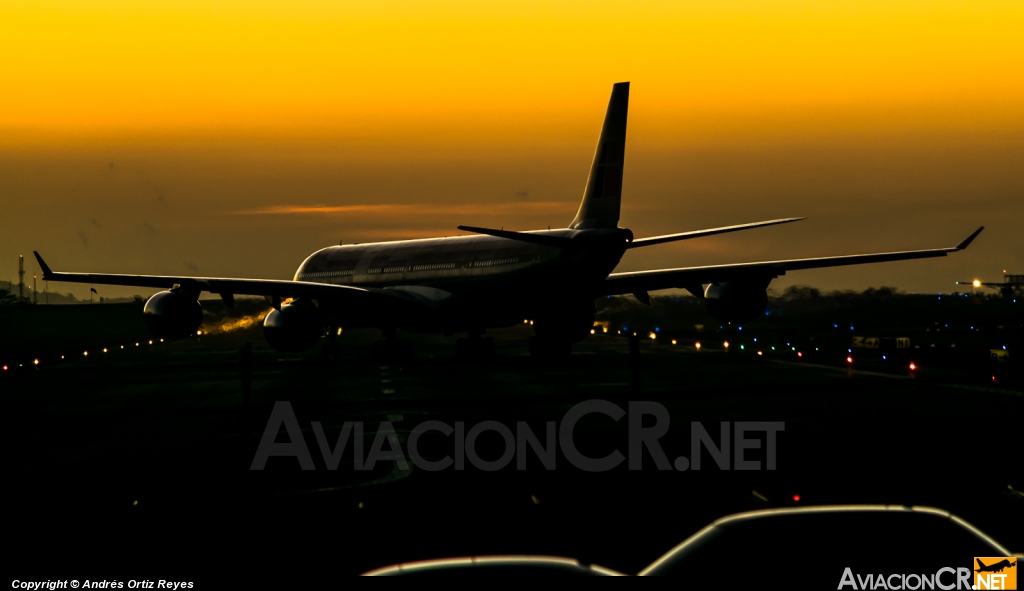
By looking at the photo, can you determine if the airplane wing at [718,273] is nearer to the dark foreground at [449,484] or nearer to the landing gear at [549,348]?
the landing gear at [549,348]

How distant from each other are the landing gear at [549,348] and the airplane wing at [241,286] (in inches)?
208

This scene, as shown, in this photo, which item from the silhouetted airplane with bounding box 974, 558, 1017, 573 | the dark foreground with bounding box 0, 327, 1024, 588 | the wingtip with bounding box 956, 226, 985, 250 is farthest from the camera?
the wingtip with bounding box 956, 226, 985, 250

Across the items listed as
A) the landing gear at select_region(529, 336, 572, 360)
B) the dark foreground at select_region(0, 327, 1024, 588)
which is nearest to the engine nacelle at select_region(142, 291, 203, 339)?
the landing gear at select_region(529, 336, 572, 360)

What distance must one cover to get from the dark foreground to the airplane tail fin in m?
14.6

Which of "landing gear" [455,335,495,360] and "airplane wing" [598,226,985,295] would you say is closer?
"airplane wing" [598,226,985,295]

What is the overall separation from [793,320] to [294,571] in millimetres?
78467

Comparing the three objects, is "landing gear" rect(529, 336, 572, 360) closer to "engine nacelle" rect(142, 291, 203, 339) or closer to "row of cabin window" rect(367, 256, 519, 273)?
"row of cabin window" rect(367, 256, 519, 273)

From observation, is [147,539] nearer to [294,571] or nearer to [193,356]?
[294,571]

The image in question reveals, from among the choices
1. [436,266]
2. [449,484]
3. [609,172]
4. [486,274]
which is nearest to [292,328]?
[436,266]

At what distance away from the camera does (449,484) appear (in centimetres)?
1548

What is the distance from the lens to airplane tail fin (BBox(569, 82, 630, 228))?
41.7m

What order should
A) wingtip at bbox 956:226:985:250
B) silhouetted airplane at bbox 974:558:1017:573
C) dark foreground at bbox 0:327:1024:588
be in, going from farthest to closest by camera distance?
wingtip at bbox 956:226:985:250
dark foreground at bbox 0:327:1024:588
silhouetted airplane at bbox 974:558:1017:573

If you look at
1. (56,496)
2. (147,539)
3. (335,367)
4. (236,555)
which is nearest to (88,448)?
(56,496)

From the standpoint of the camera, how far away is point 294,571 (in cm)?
1037
